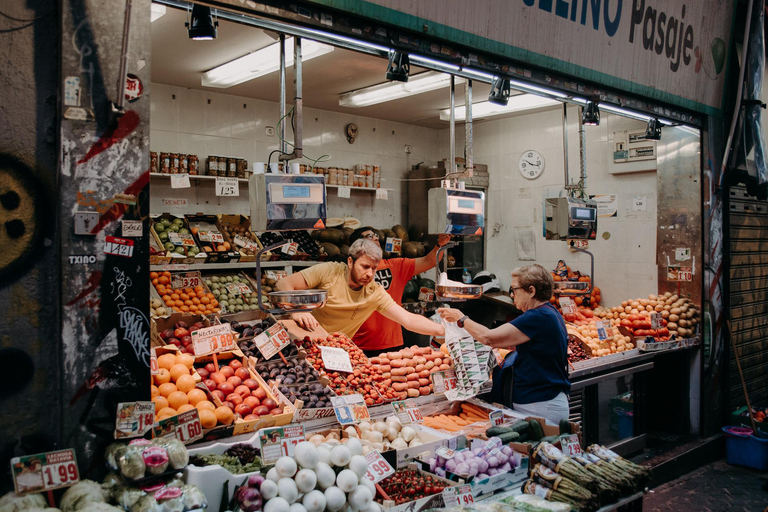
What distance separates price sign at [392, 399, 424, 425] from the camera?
3.62 m

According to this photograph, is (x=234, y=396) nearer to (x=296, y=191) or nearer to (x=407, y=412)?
(x=407, y=412)

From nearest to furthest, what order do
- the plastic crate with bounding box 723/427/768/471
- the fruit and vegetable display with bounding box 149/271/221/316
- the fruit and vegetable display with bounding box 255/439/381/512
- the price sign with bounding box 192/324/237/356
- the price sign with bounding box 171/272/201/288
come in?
the fruit and vegetable display with bounding box 255/439/381/512 < the price sign with bounding box 192/324/237/356 < the plastic crate with bounding box 723/427/768/471 < the fruit and vegetable display with bounding box 149/271/221/316 < the price sign with bounding box 171/272/201/288

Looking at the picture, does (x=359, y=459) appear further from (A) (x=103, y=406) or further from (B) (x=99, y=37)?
(B) (x=99, y=37)

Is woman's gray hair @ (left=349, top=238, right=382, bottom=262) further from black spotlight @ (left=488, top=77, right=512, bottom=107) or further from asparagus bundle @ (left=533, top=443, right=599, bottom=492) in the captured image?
asparagus bundle @ (left=533, top=443, right=599, bottom=492)

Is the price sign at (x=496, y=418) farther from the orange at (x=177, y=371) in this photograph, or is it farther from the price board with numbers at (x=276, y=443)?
the orange at (x=177, y=371)

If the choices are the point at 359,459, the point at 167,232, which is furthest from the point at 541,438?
the point at 167,232

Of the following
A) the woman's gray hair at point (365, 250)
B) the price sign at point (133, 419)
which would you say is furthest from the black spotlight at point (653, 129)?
the price sign at point (133, 419)

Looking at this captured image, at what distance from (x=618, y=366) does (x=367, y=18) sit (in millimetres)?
3916

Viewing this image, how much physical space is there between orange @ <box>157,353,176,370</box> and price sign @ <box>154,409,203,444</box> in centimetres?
58

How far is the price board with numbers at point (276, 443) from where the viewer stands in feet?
8.77

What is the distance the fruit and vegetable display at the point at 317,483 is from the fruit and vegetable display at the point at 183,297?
3942mm

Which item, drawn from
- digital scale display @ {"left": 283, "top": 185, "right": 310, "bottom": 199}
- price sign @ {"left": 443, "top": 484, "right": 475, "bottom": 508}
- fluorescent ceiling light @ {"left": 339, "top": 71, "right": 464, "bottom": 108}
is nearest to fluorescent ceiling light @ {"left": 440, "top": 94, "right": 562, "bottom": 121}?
fluorescent ceiling light @ {"left": 339, "top": 71, "right": 464, "bottom": 108}

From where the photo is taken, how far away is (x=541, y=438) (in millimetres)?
3514

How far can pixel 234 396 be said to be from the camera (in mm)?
3260
